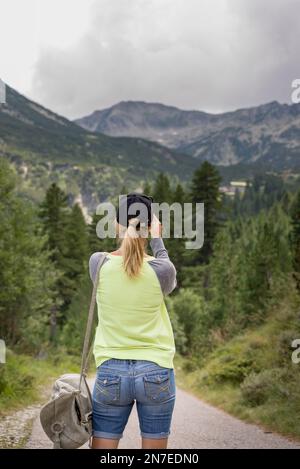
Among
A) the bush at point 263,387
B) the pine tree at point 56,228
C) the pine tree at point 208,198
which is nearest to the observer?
the bush at point 263,387

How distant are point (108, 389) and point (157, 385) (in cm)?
29

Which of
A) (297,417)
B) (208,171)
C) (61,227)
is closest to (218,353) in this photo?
(297,417)

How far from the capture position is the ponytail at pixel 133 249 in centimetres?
361

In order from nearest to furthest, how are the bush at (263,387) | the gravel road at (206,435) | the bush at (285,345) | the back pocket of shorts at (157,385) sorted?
the back pocket of shorts at (157,385), the gravel road at (206,435), the bush at (263,387), the bush at (285,345)

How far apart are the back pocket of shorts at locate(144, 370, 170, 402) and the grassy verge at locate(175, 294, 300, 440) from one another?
7.09m

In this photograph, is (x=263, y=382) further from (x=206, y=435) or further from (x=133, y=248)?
(x=133, y=248)

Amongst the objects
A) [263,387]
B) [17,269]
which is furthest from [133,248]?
[17,269]

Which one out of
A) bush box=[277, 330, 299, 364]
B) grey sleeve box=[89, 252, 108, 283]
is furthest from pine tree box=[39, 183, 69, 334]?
grey sleeve box=[89, 252, 108, 283]

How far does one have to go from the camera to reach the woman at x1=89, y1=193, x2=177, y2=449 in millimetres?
3506

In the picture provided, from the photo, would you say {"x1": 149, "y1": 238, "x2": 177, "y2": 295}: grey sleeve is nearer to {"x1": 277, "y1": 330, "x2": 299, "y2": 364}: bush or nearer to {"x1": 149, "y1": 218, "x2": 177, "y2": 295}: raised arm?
{"x1": 149, "y1": 218, "x2": 177, "y2": 295}: raised arm

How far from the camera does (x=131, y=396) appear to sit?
352 centimetres

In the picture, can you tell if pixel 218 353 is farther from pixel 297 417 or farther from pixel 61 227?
pixel 61 227

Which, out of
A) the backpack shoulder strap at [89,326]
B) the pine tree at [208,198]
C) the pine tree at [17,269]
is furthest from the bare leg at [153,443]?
the pine tree at [208,198]

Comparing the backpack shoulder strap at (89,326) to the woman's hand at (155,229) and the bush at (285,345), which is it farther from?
the bush at (285,345)
